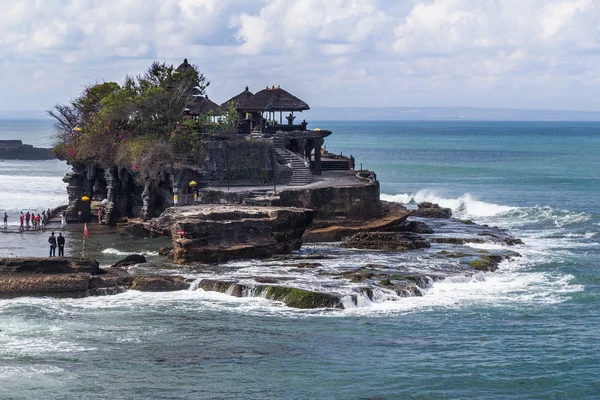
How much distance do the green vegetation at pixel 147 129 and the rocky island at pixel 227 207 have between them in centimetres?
9

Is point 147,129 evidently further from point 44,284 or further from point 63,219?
point 44,284

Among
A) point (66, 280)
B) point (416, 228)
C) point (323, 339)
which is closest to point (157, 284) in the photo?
point (66, 280)

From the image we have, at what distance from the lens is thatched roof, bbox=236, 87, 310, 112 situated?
207ft

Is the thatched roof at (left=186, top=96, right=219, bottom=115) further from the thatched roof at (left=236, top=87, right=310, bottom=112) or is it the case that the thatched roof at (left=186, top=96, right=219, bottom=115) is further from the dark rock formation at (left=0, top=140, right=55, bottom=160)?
the dark rock formation at (left=0, top=140, right=55, bottom=160)

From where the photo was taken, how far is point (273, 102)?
207ft

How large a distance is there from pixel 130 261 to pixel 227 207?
691cm

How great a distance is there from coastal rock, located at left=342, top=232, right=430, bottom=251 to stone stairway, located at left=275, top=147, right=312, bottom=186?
7949 mm

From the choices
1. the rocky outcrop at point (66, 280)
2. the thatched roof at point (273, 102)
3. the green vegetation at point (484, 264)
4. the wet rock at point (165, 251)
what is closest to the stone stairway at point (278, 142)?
the thatched roof at point (273, 102)

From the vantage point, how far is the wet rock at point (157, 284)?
39.2m

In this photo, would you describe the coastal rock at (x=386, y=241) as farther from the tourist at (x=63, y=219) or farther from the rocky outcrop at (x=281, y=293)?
the tourist at (x=63, y=219)

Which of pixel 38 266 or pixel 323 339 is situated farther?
pixel 38 266

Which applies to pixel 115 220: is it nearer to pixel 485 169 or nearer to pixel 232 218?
pixel 232 218

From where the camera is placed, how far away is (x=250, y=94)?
224 ft

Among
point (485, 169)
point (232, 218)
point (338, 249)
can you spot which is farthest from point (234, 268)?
point (485, 169)
